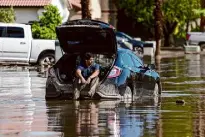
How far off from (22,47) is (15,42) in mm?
361

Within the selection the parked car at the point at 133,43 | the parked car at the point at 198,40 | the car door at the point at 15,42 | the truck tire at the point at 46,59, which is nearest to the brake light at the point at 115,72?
the car door at the point at 15,42

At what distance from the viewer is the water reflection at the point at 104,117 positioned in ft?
45.1

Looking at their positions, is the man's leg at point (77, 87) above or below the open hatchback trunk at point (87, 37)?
below

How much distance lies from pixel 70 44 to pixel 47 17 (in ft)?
79.7

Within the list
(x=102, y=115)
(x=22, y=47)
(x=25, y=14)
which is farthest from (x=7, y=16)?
(x=102, y=115)

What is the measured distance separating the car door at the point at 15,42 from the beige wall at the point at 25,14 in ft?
40.7

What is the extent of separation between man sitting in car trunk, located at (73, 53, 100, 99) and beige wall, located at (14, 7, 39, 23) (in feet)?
94.9

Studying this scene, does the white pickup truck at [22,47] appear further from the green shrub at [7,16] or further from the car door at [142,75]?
the car door at [142,75]

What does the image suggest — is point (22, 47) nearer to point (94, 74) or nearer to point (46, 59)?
point (46, 59)

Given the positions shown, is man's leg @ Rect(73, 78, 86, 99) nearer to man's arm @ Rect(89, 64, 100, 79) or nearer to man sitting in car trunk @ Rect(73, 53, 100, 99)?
man sitting in car trunk @ Rect(73, 53, 100, 99)

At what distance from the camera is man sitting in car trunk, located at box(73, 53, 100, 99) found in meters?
19.1

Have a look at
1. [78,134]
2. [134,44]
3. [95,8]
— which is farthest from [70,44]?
[95,8]

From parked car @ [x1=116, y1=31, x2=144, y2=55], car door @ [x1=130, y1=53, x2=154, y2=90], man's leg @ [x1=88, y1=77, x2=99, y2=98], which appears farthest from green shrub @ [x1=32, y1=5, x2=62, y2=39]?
man's leg @ [x1=88, y1=77, x2=99, y2=98]

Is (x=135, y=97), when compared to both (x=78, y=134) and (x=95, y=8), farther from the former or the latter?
(x=95, y=8)
